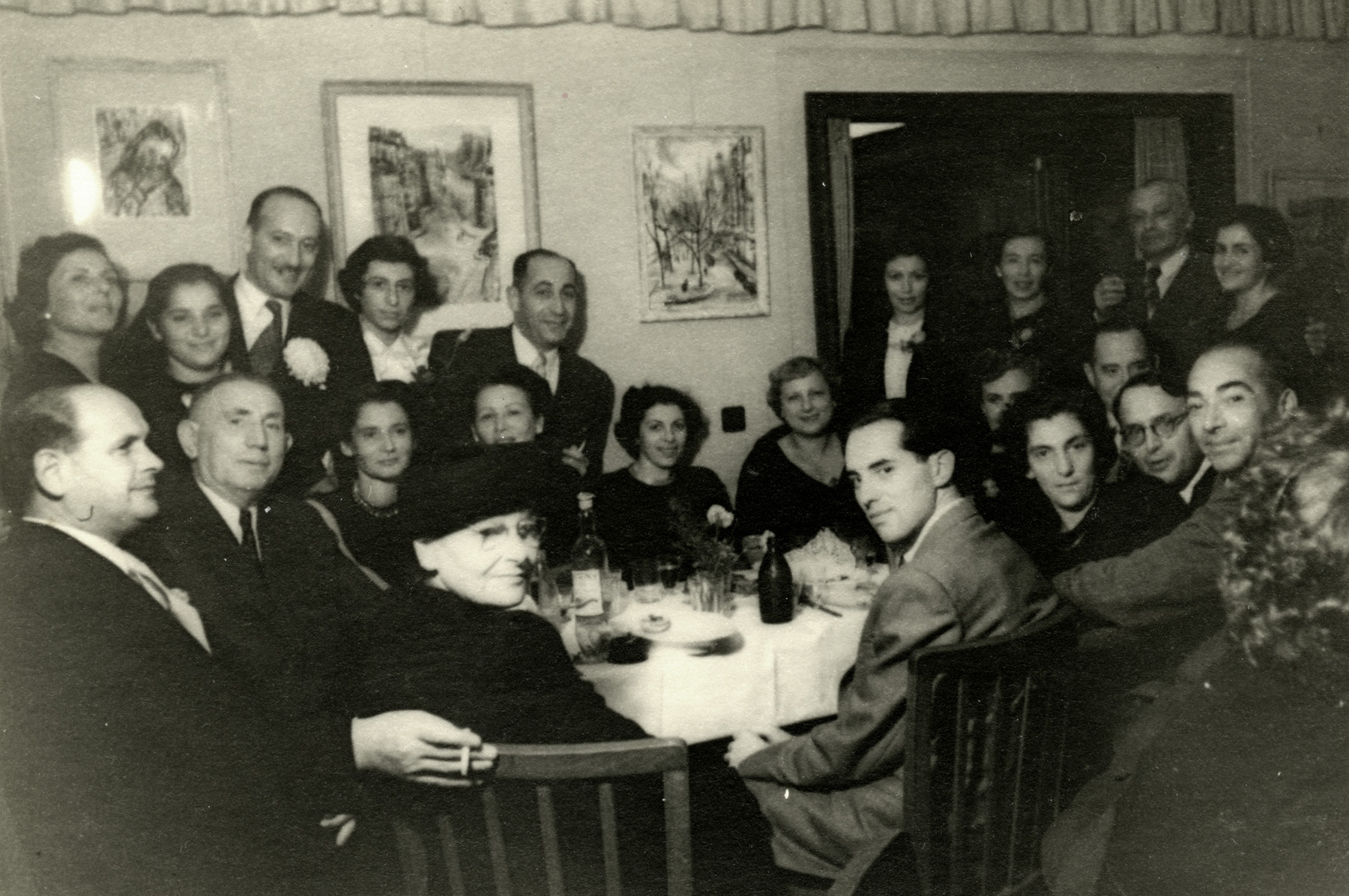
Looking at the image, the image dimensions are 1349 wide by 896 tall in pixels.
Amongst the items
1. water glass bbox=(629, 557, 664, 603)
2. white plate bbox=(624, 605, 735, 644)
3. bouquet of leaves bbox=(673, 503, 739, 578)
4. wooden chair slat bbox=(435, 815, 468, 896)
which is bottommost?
wooden chair slat bbox=(435, 815, 468, 896)

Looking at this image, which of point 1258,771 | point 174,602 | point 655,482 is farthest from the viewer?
point 655,482

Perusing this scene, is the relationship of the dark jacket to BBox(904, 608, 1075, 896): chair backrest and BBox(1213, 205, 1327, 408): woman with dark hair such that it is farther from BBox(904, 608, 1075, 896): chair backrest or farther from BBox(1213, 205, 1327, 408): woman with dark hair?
BBox(1213, 205, 1327, 408): woman with dark hair

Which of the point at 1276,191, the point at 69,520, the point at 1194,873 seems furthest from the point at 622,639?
the point at 1276,191

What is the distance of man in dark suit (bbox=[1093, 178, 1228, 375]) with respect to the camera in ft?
8.35

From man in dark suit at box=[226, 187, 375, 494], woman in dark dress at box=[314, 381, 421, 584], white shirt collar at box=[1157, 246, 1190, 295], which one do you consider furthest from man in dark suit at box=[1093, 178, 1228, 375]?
man in dark suit at box=[226, 187, 375, 494]

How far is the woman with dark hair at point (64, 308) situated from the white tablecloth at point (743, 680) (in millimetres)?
1033

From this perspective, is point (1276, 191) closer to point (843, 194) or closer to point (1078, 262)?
point (1078, 262)

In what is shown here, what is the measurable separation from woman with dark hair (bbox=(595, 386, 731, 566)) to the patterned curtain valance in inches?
31.8

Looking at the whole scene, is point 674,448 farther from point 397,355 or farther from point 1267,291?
point 1267,291

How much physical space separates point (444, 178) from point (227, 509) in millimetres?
778

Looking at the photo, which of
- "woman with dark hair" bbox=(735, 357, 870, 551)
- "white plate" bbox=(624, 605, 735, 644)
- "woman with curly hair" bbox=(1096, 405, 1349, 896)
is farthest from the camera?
"woman with dark hair" bbox=(735, 357, 870, 551)

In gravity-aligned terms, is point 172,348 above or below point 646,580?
above

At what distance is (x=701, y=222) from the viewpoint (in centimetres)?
231

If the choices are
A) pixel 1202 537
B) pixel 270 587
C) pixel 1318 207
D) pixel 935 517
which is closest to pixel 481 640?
pixel 270 587
